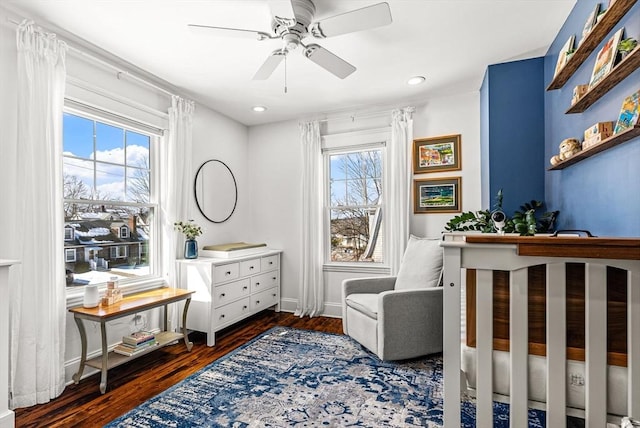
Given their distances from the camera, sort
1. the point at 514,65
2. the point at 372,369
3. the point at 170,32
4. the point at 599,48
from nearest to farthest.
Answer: the point at 599,48, the point at 170,32, the point at 372,369, the point at 514,65

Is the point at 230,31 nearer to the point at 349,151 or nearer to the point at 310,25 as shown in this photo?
the point at 310,25

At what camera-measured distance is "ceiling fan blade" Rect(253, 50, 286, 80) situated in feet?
7.02

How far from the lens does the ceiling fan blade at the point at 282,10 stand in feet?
5.55

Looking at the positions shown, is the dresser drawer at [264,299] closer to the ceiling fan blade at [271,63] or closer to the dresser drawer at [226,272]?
the dresser drawer at [226,272]

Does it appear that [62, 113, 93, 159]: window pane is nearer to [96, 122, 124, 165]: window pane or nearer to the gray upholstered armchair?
[96, 122, 124, 165]: window pane

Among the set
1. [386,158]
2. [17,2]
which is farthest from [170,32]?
[386,158]

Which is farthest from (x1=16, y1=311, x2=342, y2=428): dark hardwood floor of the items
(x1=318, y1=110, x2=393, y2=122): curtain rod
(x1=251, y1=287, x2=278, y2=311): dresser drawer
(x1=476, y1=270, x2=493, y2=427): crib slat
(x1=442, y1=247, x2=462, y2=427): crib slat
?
(x1=318, y1=110, x2=393, y2=122): curtain rod

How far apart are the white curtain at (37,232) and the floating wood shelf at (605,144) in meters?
3.24

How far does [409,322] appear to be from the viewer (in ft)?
8.49

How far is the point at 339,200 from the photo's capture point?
411 centimetres

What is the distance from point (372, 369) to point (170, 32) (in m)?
2.93

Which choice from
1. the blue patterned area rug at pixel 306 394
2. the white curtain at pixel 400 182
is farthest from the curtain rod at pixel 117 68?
the blue patterned area rug at pixel 306 394

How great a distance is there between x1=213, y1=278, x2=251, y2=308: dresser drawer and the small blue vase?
18.1 inches

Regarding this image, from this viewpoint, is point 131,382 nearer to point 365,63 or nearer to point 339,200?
point 339,200
